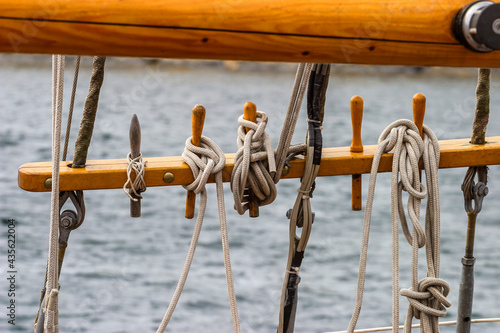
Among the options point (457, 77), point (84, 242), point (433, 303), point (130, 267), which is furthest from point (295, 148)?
point (457, 77)

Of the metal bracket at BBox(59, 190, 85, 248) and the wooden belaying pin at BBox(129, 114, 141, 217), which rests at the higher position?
the wooden belaying pin at BBox(129, 114, 141, 217)

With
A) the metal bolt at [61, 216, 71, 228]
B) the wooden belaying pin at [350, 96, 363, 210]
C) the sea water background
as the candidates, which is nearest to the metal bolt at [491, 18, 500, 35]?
the wooden belaying pin at [350, 96, 363, 210]

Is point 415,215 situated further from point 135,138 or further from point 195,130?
point 135,138

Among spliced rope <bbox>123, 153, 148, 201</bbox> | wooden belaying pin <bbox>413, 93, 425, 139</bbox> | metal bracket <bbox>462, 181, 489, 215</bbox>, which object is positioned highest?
wooden belaying pin <bbox>413, 93, 425, 139</bbox>

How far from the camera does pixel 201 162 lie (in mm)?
1361

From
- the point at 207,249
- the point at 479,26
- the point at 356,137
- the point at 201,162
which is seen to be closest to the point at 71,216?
the point at 201,162

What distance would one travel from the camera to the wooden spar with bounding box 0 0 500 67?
2.33 ft

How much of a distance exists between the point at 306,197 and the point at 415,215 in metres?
0.21

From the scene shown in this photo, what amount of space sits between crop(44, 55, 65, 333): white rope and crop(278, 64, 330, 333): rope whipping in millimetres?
455

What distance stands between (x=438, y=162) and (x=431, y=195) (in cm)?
7

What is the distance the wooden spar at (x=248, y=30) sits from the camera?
2.33 ft

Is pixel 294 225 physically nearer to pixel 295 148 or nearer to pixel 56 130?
pixel 295 148

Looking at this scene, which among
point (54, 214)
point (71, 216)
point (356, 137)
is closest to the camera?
point (54, 214)

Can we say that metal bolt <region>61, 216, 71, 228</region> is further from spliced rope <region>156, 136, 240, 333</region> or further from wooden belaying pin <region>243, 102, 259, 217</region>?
wooden belaying pin <region>243, 102, 259, 217</region>
